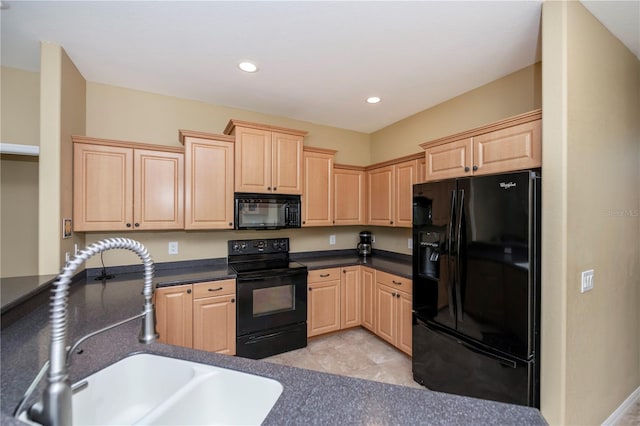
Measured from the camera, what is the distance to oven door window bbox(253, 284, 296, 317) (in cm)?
262

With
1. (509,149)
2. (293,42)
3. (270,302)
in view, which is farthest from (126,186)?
(509,149)

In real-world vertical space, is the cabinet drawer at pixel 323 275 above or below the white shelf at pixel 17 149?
below

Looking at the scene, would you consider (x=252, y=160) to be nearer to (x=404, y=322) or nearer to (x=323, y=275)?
(x=323, y=275)

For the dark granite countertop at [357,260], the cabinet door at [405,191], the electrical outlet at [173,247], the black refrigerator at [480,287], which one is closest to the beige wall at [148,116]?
the electrical outlet at [173,247]

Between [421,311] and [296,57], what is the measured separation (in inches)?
91.1

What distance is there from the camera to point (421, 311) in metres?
2.29

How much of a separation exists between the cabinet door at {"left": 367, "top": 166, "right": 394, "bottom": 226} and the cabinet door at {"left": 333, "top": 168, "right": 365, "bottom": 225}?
11cm

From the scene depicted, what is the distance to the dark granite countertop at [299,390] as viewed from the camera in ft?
2.44

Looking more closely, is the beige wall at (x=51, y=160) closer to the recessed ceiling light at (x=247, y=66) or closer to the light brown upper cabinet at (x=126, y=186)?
the light brown upper cabinet at (x=126, y=186)

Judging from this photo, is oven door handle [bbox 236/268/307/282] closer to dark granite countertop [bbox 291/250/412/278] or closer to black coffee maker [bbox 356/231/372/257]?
dark granite countertop [bbox 291/250/412/278]

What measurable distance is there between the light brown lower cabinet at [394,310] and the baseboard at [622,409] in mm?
1351

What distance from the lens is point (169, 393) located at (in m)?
1.05

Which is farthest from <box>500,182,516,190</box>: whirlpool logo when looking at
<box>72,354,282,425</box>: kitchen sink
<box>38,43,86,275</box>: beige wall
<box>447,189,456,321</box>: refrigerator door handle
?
<box>38,43,86,275</box>: beige wall

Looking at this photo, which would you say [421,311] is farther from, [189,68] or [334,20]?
[189,68]
